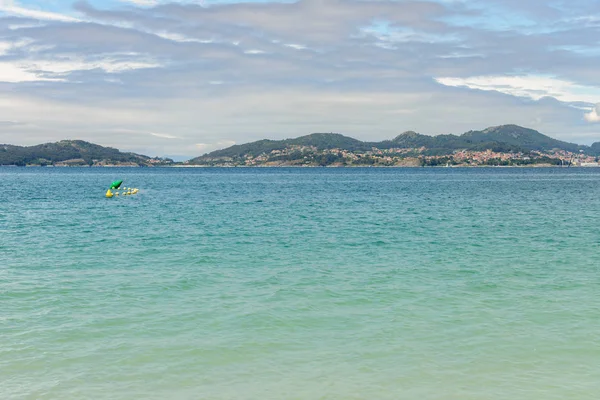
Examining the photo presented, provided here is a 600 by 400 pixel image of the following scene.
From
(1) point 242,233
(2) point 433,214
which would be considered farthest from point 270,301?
(2) point 433,214

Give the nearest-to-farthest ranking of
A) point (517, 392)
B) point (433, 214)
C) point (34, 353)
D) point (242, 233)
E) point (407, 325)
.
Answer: point (517, 392), point (34, 353), point (407, 325), point (242, 233), point (433, 214)

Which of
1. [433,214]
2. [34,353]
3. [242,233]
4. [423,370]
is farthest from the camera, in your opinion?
[433,214]

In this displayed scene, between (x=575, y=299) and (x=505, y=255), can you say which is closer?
(x=575, y=299)

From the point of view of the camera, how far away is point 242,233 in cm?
3919

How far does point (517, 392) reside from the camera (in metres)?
11.7

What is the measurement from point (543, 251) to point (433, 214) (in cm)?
2460

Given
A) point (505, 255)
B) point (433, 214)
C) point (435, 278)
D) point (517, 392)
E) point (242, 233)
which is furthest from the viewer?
point (433, 214)

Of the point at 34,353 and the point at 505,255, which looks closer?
the point at 34,353

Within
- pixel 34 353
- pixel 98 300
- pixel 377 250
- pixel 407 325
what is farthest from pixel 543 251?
pixel 34 353

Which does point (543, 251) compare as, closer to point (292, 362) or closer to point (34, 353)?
point (292, 362)

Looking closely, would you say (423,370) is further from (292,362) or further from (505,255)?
(505,255)

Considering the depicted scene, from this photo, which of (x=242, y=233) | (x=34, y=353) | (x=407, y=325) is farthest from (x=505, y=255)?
(x=34, y=353)

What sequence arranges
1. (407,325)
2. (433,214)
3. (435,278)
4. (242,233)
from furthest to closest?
(433,214) < (242,233) < (435,278) < (407,325)

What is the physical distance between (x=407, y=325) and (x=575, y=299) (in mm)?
6890
